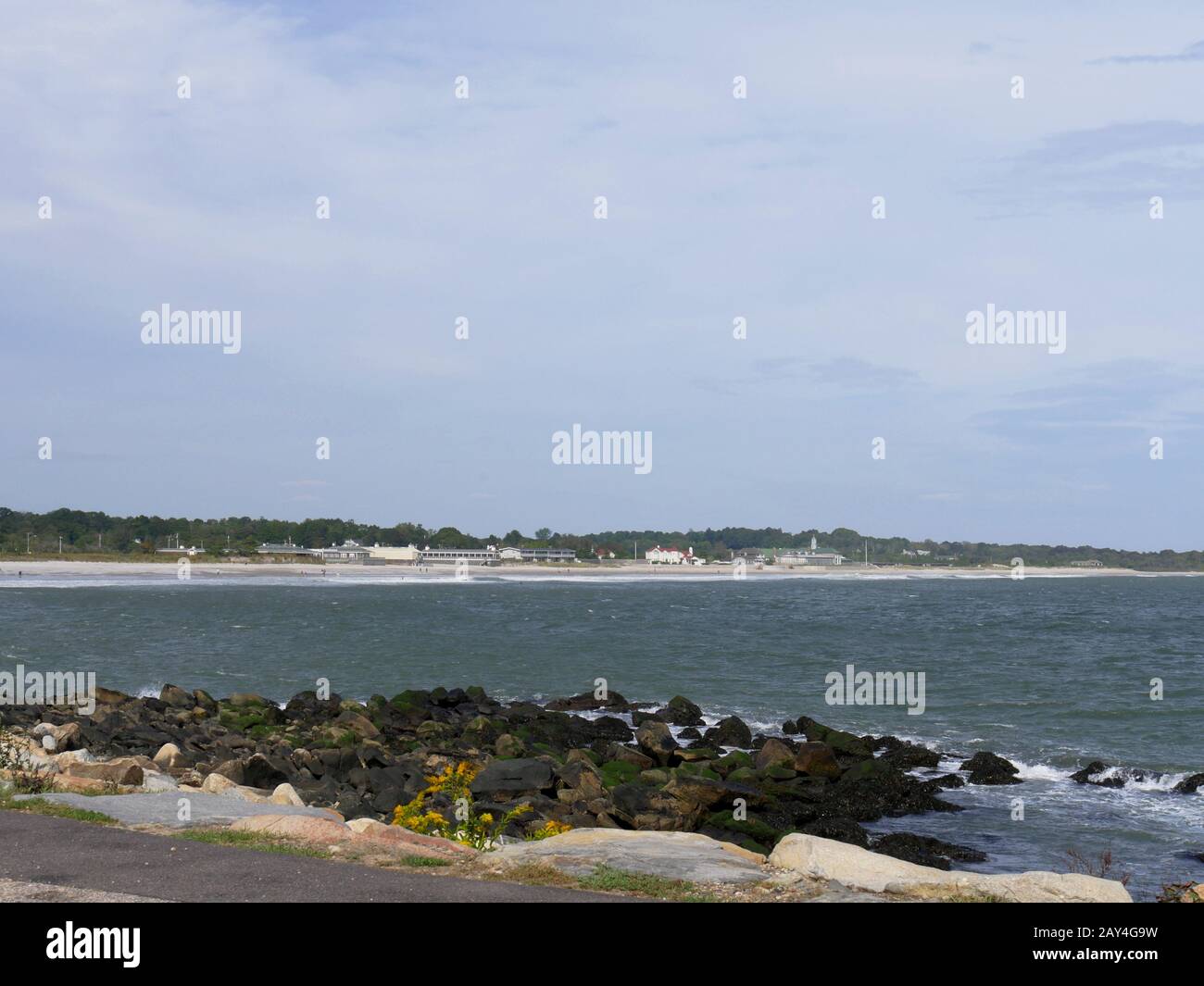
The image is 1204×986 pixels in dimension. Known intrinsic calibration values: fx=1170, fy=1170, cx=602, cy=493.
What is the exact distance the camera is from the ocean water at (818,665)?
2105cm

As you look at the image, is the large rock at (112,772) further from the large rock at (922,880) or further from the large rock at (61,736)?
the large rock at (922,880)

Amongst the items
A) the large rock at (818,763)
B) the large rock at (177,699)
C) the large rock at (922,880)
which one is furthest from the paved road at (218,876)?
the large rock at (177,699)

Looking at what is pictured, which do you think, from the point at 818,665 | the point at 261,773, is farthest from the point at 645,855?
the point at 818,665

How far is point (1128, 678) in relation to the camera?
42.9 metres

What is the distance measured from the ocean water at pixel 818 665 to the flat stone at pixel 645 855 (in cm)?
721

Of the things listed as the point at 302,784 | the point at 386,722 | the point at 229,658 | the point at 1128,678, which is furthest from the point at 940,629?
the point at 302,784

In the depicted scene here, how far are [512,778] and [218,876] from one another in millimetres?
9580

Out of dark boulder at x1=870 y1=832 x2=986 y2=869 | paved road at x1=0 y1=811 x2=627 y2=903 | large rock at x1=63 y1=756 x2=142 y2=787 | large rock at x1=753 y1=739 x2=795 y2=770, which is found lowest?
dark boulder at x1=870 y1=832 x2=986 y2=869

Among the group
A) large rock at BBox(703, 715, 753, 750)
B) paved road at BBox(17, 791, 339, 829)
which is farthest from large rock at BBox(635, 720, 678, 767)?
paved road at BBox(17, 791, 339, 829)

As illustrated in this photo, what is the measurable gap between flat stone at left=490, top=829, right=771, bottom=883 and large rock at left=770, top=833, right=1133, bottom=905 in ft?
1.43

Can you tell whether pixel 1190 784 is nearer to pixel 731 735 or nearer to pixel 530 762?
pixel 731 735

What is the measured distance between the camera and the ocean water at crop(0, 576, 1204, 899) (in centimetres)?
2105

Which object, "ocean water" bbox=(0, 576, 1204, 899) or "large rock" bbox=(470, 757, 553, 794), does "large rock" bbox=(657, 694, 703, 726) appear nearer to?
"ocean water" bbox=(0, 576, 1204, 899)

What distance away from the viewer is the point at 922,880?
33.4 feet
